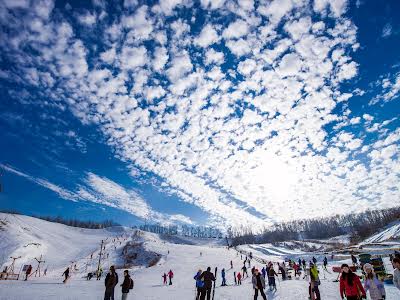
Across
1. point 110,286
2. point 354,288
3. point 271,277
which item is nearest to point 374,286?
point 354,288

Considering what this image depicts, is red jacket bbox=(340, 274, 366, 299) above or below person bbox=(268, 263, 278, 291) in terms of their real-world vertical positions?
below

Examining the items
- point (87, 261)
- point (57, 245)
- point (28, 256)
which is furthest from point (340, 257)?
point (57, 245)

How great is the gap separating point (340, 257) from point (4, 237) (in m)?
93.4

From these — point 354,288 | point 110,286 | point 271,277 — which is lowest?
point 354,288

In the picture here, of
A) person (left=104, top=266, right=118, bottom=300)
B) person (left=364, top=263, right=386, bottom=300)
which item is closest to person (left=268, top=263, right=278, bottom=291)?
person (left=364, top=263, right=386, bottom=300)

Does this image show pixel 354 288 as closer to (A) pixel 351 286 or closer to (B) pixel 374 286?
(A) pixel 351 286

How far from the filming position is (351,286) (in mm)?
7812

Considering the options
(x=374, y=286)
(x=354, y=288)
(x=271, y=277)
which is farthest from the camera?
(x=271, y=277)

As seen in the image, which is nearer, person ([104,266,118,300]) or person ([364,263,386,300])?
person ([364,263,386,300])

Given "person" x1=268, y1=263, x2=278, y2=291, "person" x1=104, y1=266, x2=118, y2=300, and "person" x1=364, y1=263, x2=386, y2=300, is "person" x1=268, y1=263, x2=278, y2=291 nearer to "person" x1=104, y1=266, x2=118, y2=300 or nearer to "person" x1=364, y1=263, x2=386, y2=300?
"person" x1=364, y1=263, x2=386, y2=300

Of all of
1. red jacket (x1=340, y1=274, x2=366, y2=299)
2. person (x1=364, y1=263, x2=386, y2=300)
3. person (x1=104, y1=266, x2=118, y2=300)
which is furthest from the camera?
person (x1=104, y1=266, x2=118, y2=300)

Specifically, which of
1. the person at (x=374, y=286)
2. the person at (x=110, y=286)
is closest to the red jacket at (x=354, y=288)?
the person at (x=374, y=286)

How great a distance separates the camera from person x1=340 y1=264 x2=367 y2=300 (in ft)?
25.5

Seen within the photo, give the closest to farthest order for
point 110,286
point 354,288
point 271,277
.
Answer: point 354,288 < point 110,286 < point 271,277
